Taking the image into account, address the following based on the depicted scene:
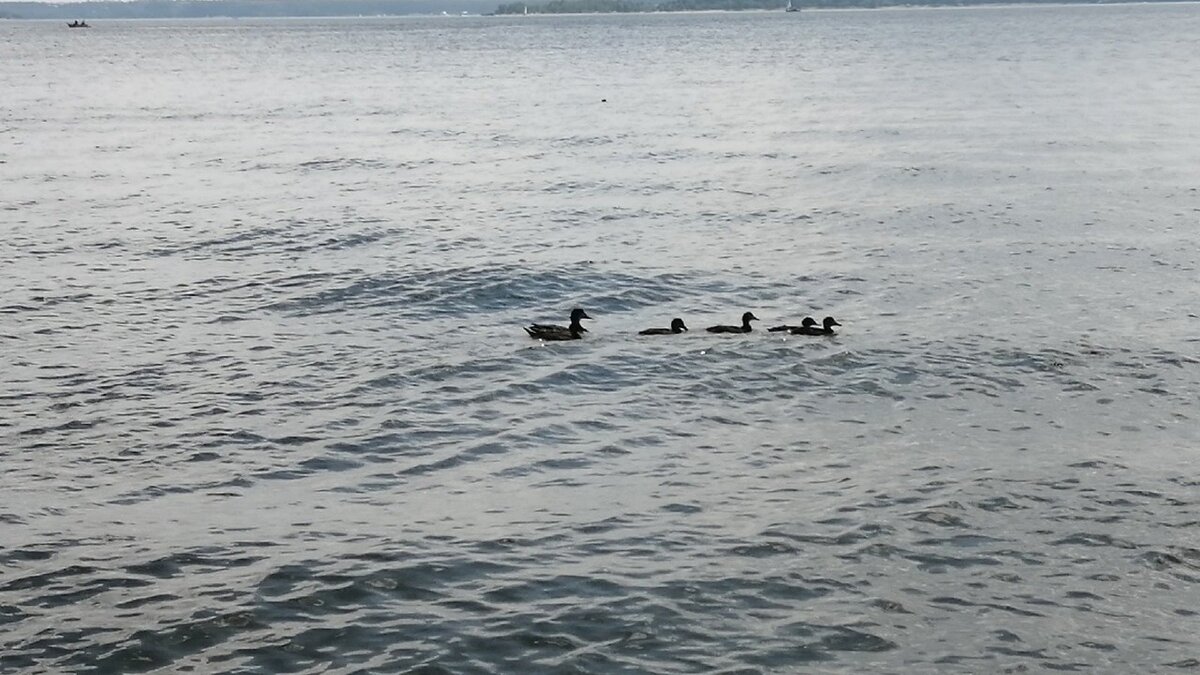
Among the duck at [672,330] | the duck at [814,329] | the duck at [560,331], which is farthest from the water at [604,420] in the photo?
the duck at [560,331]

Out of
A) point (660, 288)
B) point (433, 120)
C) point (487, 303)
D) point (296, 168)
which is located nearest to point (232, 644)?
point (487, 303)

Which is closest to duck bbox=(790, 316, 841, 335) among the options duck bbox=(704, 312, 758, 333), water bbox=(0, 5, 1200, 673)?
water bbox=(0, 5, 1200, 673)

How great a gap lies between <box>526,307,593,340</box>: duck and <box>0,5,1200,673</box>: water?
546 millimetres

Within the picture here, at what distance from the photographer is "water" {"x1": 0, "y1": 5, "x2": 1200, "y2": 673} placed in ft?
41.5

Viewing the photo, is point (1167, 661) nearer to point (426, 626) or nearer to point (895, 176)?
point (426, 626)

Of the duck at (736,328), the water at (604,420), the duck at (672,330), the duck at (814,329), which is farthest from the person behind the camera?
the duck at (672,330)

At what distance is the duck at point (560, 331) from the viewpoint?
74.7 feet

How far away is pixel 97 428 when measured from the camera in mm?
18078

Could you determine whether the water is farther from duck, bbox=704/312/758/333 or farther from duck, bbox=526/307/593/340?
duck, bbox=526/307/593/340

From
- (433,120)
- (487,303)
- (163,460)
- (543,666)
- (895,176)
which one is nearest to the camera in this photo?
(543,666)

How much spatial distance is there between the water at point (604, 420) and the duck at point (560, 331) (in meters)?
0.55

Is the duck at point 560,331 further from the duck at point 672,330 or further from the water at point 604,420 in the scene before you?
the duck at point 672,330

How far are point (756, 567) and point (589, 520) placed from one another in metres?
2.05

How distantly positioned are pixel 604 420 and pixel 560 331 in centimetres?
437
